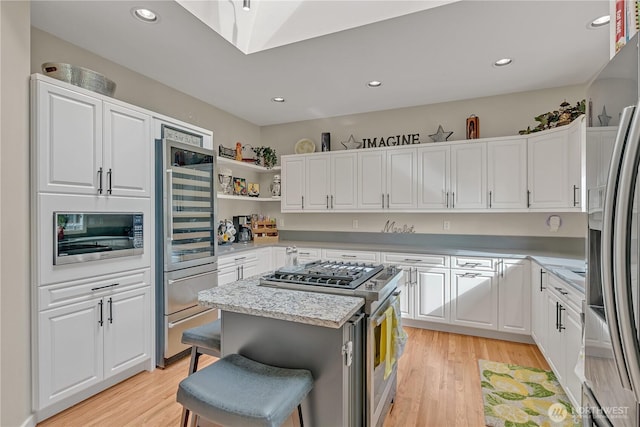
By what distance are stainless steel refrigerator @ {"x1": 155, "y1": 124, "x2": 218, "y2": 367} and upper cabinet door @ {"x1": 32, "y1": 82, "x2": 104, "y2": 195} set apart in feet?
1.75

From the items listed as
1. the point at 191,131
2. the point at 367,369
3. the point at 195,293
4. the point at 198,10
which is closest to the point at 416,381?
the point at 367,369

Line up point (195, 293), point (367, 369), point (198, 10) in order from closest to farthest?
point (367, 369), point (198, 10), point (195, 293)

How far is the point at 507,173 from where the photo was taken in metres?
3.46

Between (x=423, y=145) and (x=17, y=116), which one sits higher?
(x=423, y=145)

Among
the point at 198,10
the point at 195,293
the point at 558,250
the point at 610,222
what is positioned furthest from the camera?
the point at 558,250

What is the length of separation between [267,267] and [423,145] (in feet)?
8.38

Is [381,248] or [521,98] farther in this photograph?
[381,248]

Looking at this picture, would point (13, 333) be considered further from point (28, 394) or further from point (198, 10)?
point (198, 10)

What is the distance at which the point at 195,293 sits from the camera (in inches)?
120

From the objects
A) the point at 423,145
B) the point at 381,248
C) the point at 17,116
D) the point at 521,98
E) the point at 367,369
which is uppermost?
the point at 521,98

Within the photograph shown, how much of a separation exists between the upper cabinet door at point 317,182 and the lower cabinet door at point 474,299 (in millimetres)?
1889

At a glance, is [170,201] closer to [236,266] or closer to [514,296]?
[236,266]

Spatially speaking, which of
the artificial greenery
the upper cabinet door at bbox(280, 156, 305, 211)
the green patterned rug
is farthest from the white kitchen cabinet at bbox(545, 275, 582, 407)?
the upper cabinet door at bbox(280, 156, 305, 211)

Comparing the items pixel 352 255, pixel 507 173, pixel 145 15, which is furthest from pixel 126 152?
pixel 507 173
